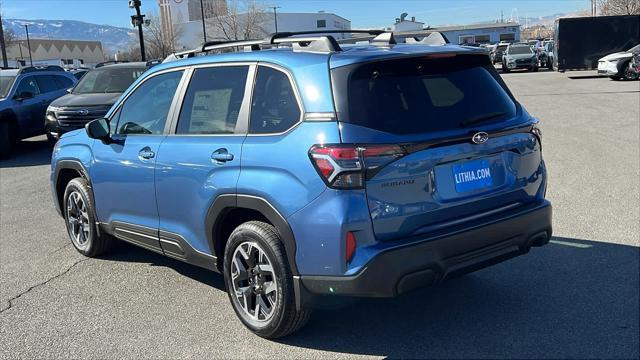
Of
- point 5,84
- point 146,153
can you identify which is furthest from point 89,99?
point 146,153

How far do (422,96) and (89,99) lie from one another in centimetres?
1049

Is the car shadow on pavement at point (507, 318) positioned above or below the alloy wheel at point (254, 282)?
below

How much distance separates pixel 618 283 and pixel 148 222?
363 cm

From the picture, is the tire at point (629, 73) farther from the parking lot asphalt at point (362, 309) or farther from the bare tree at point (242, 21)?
the bare tree at point (242, 21)

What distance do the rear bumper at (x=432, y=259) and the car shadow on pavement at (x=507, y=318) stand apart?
51 cm

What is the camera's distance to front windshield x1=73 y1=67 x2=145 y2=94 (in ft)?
43.0

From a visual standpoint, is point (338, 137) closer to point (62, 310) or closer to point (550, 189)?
point (62, 310)

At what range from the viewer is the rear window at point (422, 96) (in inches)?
128

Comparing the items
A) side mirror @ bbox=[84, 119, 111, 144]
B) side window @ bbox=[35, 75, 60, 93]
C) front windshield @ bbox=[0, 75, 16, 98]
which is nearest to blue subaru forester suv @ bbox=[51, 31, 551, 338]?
side mirror @ bbox=[84, 119, 111, 144]

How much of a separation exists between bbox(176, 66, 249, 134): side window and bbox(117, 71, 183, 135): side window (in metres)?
0.25

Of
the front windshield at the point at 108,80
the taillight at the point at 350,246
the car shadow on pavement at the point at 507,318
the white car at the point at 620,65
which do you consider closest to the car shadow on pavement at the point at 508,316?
the car shadow on pavement at the point at 507,318

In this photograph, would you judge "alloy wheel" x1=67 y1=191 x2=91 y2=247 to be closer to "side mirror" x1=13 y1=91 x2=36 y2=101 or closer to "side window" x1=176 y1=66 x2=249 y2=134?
"side window" x1=176 y1=66 x2=249 y2=134

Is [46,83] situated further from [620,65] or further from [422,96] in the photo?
[620,65]

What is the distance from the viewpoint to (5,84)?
43.8ft
